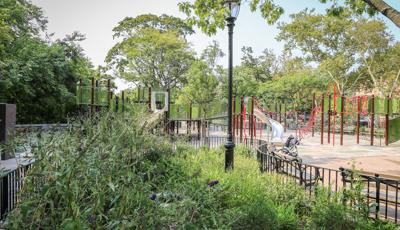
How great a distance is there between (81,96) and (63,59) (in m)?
5.01

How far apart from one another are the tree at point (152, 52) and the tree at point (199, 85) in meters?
3.14

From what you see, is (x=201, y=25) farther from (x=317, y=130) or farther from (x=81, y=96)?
(x=317, y=130)

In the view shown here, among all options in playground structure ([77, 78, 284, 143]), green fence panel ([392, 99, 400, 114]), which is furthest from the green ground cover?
green fence panel ([392, 99, 400, 114])

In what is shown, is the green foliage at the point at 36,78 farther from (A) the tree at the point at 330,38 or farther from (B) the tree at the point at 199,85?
(A) the tree at the point at 330,38

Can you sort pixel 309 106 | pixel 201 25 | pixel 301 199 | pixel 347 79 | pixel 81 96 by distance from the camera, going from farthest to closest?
pixel 309 106, pixel 347 79, pixel 81 96, pixel 201 25, pixel 301 199

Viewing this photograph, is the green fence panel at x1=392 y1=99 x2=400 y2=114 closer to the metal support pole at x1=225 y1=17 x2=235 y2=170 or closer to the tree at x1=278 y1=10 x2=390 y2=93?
the tree at x1=278 y1=10 x2=390 y2=93

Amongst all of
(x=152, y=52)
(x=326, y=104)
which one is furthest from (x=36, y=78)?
(x=326, y=104)

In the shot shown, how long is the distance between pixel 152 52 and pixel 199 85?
Result: 21.4 feet

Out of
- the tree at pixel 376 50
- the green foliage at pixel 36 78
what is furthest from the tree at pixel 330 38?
the green foliage at pixel 36 78

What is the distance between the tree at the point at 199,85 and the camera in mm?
32594

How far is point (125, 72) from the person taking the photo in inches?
1420

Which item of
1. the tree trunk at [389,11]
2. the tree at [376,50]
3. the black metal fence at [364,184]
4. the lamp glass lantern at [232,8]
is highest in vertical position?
the tree at [376,50]

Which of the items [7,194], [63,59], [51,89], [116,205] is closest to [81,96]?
[51,89]

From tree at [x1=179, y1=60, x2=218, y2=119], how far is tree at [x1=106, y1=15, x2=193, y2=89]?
314 cm
